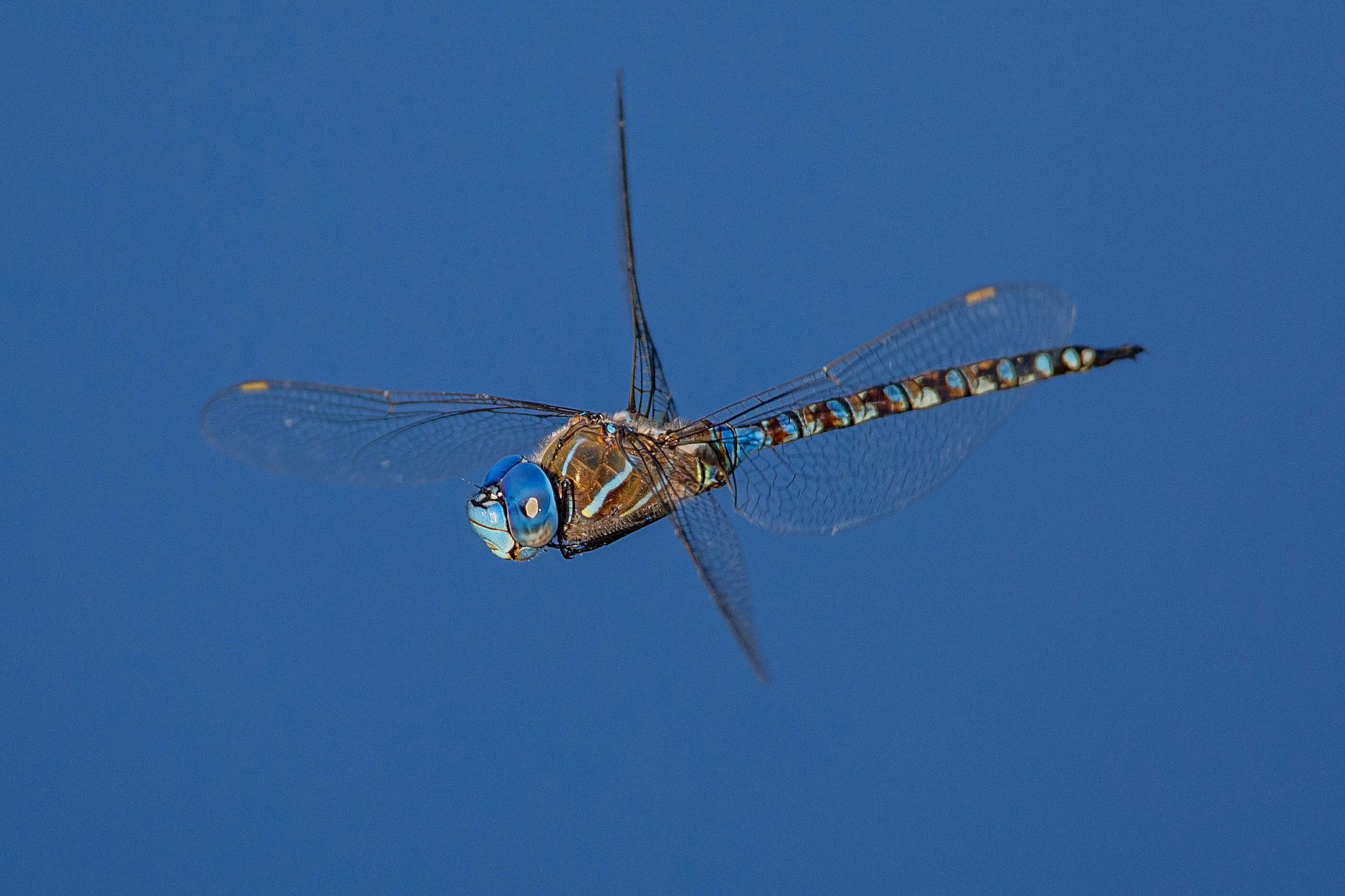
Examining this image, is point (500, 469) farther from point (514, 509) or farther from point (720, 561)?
point (720, 561)

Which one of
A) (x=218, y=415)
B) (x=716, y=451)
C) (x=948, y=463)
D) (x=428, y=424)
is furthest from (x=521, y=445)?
(x=948, y=463)

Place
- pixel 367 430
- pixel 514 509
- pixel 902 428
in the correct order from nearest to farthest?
pixel 514 509
pixel 367 430
pixel 902 428

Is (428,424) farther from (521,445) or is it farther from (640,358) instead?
(640,358)

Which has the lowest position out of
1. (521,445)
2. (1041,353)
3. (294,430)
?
(1041,353)

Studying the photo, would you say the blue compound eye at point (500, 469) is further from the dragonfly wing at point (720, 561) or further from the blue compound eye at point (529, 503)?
the dragonfly wing at point (720, 561)

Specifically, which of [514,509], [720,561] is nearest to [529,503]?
[514,509]

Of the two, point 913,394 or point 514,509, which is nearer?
point 514,509

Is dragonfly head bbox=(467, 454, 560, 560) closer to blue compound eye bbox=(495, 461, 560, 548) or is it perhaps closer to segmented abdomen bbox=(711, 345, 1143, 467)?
blue compound eye bbox=(495, 461, 560, 548)
